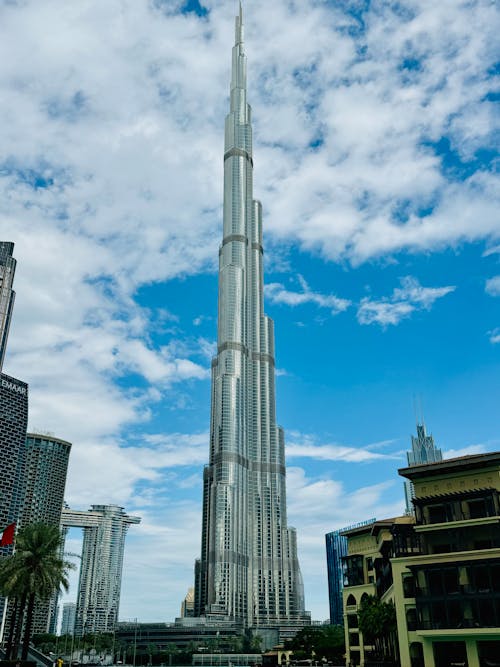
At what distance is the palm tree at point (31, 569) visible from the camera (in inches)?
2790

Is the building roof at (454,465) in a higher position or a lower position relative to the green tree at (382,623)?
higher

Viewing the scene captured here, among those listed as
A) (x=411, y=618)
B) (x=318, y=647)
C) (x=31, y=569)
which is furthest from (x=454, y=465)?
(x=318, y=647)

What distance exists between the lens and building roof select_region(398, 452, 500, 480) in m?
68.2

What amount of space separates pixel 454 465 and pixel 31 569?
155 ft

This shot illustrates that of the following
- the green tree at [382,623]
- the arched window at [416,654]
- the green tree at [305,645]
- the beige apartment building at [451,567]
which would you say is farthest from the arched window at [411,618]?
the green tree at [305,645]

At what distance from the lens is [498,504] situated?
218ft

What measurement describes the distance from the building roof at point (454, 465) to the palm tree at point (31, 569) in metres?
40.1

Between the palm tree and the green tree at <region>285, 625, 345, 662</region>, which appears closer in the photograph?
the palm tree

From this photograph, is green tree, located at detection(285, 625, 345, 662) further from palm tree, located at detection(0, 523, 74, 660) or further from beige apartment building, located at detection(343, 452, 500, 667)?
palm tree, located at detection(0, 523, 74, 660)

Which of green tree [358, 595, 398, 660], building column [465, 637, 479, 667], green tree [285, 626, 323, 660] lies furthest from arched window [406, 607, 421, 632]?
green tree [285, 626, 323, 660]

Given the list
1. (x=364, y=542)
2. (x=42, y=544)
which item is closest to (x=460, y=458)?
(x=364, y=542)

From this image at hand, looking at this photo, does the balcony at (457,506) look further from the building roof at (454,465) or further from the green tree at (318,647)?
the green tree at (318,647)

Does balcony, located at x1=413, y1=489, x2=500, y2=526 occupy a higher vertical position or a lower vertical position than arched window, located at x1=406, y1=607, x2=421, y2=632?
higher

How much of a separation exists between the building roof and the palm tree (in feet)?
132
